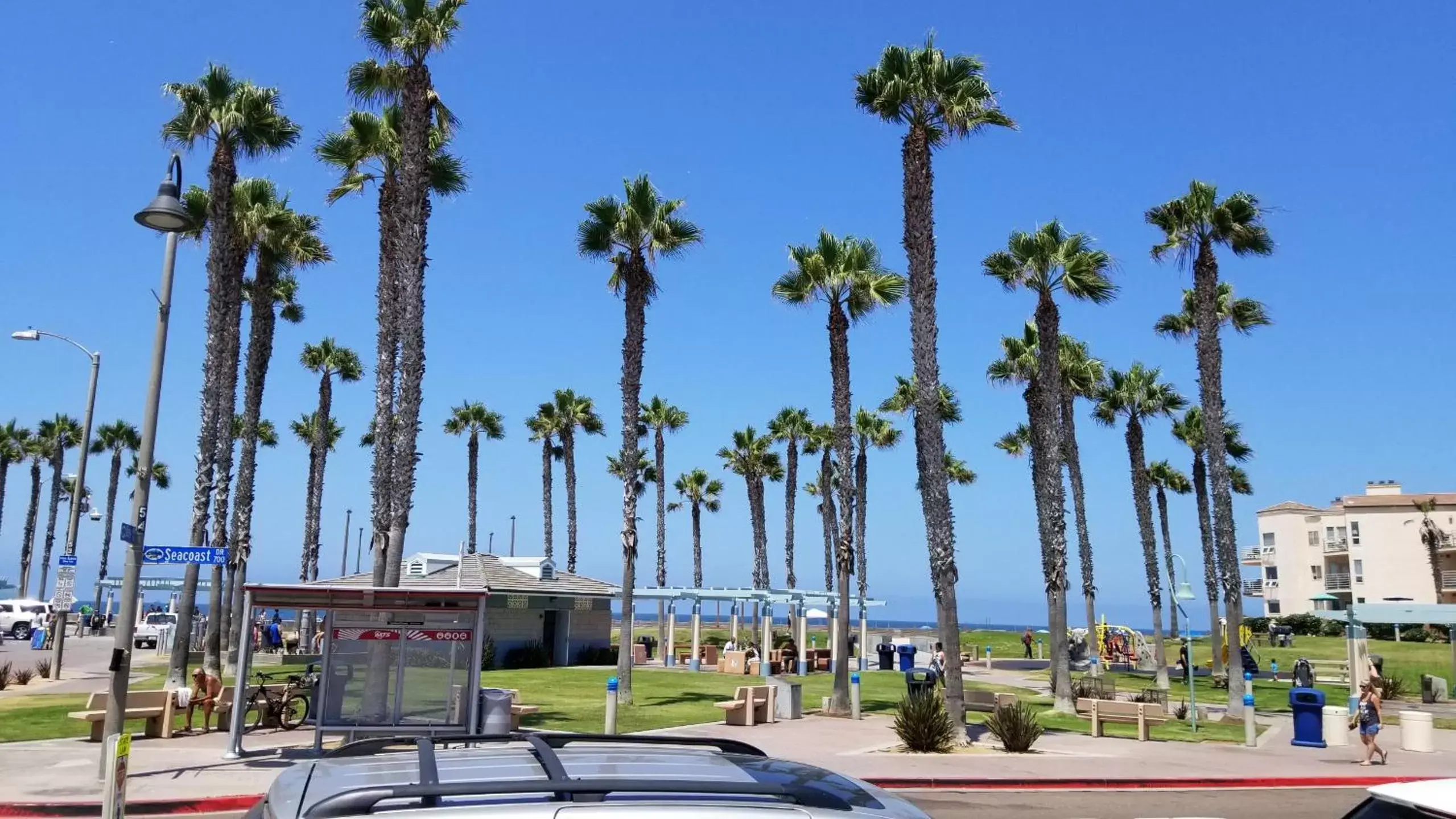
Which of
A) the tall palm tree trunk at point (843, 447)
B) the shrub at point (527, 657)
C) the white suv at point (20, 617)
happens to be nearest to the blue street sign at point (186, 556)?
the tall palm tree trunk at point (843, 447)

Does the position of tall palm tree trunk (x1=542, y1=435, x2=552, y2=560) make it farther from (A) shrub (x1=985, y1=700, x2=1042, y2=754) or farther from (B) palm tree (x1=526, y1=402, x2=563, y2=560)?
(A) shrub (x1=985, y1=700, x2=1042, y2=754)

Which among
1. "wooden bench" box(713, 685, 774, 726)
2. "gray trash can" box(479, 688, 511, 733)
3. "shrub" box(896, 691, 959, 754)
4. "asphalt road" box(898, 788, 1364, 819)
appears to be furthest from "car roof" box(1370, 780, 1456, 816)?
"wooden bench" box(713, 685, 774, 726)

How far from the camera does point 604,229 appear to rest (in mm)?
27938

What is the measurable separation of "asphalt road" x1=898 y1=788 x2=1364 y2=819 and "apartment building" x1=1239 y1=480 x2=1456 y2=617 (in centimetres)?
6364

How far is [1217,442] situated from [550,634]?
27.2 m

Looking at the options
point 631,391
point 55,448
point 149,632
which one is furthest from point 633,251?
point 55,448

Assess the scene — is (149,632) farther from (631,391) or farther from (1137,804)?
(1137,804)

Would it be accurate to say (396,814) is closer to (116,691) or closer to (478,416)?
(116,691)

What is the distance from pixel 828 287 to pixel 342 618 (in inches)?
582

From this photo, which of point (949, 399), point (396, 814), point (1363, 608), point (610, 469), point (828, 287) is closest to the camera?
point (396, 814)

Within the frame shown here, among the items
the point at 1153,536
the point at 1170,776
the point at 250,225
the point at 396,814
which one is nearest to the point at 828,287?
the point at 1170,776

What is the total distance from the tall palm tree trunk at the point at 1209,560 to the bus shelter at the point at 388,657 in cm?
2356

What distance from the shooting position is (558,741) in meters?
3.90

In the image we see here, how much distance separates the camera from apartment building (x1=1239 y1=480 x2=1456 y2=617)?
77.4m
